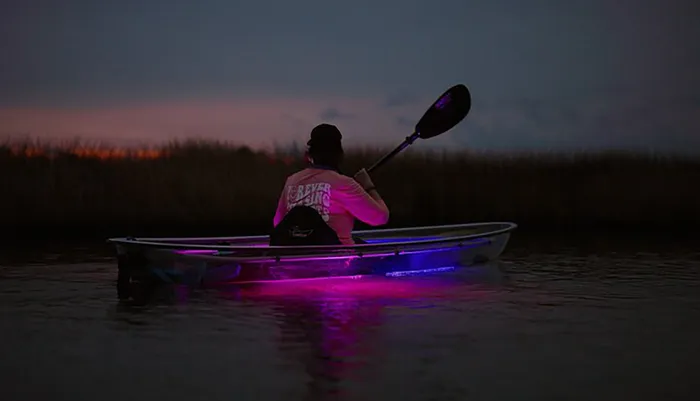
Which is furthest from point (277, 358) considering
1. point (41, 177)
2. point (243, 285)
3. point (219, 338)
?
point (41, 177)

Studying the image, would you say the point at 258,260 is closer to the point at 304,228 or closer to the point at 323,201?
the point at 304,228

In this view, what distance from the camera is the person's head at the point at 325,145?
7.08 m

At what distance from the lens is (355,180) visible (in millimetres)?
7426

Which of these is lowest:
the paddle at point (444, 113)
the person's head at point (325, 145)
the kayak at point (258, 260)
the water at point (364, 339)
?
the water at point (364, 339)

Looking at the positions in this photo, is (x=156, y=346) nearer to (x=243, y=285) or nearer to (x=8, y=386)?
(x=8, y=386)

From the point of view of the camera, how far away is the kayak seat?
6.95 m

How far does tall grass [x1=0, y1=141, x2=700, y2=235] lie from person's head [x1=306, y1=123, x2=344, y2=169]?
593 centimetres

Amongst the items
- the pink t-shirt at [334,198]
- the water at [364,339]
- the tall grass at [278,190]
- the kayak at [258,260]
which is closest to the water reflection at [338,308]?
the water at [364,339]

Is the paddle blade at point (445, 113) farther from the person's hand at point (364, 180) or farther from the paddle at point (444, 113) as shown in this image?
the person's hand at point (364, 180)

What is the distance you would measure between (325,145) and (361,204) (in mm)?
545

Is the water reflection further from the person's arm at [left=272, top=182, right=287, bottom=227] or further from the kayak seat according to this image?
the person's arm at [left=272, top=182, right=287, bottom=227]

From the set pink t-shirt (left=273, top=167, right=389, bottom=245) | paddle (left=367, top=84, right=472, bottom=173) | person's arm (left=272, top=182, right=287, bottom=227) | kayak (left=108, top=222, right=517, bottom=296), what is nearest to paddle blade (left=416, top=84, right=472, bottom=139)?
paddle (left=367, top=84, right=472, bottom=173)

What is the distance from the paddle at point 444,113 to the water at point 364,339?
1533mm

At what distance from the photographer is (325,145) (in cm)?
709
